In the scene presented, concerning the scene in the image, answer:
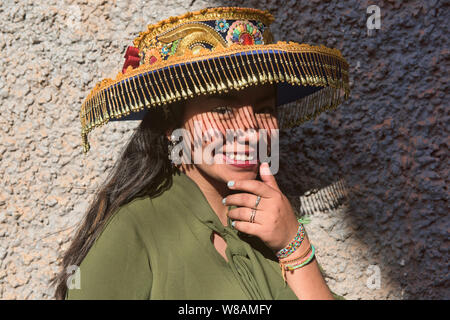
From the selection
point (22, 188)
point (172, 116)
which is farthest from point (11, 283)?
point (172, 116)

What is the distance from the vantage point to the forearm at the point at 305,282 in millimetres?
1361

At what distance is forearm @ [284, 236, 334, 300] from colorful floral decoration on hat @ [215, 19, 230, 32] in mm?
663

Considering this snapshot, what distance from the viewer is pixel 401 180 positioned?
1.84m

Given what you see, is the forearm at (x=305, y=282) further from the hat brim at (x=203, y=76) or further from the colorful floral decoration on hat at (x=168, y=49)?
the colorful floral decoration on hat at (x=168, y=49)

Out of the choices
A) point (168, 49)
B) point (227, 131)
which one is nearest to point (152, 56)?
point (168, 49)

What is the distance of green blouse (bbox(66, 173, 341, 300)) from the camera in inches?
48.0

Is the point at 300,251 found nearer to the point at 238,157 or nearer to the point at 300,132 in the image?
the point at 238,157

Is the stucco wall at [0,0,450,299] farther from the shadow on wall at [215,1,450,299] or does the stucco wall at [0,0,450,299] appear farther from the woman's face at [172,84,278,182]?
the woman's face at [172,84,278,182]

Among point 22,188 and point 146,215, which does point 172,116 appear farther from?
point 22,188

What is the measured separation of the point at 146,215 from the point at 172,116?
0.99 feet

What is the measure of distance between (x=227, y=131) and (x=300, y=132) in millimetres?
683

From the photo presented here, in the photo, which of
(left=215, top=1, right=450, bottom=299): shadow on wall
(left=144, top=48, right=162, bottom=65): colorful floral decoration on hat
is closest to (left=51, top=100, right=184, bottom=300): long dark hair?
(left=144, top=48, right=162, bottom=65): colorful floral decoration on hat

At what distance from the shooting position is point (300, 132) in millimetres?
1909
